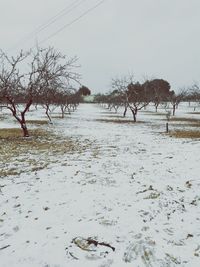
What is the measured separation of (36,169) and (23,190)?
81.8 inches

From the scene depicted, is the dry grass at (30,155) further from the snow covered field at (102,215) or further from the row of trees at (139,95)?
the row of trees at (139,95)

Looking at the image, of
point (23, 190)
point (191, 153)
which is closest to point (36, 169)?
point (23, 190)

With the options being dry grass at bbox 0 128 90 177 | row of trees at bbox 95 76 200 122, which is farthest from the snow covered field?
row of trees at bbox 95 76 200 122

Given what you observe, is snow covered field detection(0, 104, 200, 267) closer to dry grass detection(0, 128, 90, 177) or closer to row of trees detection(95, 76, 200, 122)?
dry grass detection(0, 128, 90, 177)

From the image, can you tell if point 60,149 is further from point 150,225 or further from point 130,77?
point 130,77

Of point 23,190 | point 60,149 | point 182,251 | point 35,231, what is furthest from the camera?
point 60,149

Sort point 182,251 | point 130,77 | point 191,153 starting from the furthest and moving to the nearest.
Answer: point 130,77 < point 191,153 < point 182,251

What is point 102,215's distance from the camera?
5.81 meters

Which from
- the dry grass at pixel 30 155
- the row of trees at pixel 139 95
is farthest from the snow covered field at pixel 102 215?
the row of trees at pixel 139 95

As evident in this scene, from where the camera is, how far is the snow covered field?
4488mm

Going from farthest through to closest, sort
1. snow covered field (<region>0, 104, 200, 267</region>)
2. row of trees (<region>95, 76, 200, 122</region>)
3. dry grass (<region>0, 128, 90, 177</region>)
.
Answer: row of trees (<region>95, 76, 200, 122</region>), dry grass (<region>0, 128, 90, 177</region>), snow covered field (<region>0, 104, 200, 267</region>)

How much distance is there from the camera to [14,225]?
5.57 meters

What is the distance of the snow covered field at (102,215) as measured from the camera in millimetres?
4488

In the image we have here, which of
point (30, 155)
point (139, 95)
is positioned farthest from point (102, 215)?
point (139, 95)
